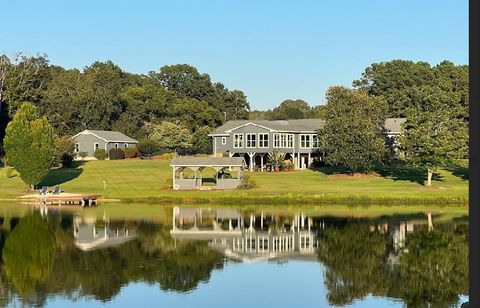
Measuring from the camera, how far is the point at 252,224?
4494 centimetres

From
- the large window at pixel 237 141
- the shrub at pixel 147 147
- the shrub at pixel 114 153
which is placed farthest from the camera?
the shrub at pixel 147 147

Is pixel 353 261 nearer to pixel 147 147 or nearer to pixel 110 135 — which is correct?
pixel 147 147

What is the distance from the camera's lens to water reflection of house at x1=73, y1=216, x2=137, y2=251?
36.8 metres

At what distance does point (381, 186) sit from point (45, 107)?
6719 cm

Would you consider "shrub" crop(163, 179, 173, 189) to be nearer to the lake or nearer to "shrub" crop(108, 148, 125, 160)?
the lake

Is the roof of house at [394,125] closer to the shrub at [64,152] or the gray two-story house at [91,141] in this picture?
the gray two-story house at [91,141]

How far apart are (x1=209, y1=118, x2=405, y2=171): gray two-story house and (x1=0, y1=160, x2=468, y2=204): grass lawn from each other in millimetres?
4870

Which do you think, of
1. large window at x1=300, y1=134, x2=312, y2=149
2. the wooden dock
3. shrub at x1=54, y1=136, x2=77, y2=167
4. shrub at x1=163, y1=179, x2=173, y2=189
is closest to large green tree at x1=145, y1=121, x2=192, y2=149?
shrub at x1=54, y1=136, x2=77, y2=167

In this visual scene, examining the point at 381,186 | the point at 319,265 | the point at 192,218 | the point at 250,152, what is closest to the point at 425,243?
the point at 319,265

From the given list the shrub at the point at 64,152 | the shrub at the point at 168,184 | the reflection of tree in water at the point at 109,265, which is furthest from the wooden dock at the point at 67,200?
the shrub at the point at 64,152

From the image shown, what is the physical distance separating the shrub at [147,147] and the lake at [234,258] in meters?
46.8

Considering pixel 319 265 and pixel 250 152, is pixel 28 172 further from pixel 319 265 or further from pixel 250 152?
pixel 319 265

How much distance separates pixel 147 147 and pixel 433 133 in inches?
1756

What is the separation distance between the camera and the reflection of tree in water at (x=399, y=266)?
2482 centimetres
